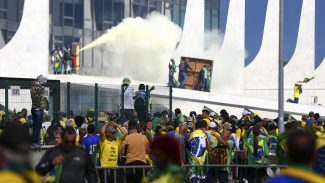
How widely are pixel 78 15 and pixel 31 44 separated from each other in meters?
24.6

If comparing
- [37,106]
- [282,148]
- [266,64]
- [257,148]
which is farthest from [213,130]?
[266,64]

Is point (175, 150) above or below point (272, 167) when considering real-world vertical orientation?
above

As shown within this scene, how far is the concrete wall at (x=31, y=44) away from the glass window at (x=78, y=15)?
23565mm

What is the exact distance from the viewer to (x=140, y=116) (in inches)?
861

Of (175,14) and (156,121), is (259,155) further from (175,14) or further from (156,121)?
(175,14)

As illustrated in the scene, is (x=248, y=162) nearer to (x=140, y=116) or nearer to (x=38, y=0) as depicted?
(x=140, y=116)

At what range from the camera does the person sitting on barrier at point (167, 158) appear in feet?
20.9

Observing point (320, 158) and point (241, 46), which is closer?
point (320, 158)

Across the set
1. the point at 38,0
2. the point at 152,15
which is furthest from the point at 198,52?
the point at 38,0

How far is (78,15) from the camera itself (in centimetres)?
6084

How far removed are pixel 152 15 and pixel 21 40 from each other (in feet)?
90.3

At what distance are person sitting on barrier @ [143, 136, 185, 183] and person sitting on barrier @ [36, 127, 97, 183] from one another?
9.50 ft

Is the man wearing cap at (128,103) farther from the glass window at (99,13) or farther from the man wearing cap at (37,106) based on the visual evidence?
the glass window at (99,13)

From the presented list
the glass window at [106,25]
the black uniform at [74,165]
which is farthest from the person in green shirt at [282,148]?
the glass window at [106,25]
